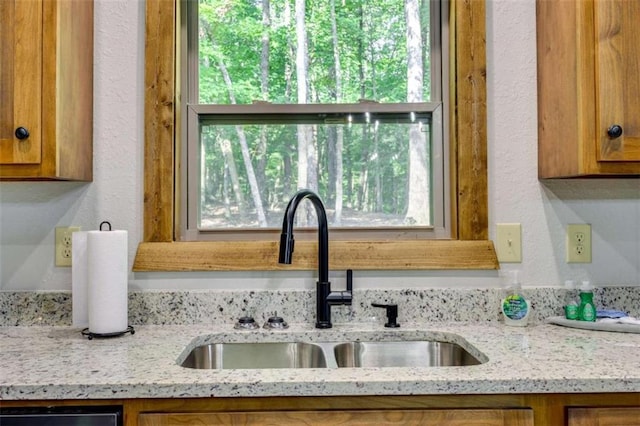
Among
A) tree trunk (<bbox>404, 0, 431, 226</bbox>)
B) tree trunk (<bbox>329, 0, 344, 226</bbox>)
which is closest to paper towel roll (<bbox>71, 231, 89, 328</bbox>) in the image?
tree trunk (<bbox>329, 0, 344, 226</bbox>)

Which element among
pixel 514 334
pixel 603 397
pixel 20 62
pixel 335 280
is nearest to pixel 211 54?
pixel 20 62

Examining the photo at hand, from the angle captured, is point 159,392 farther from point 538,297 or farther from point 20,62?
point 538,297

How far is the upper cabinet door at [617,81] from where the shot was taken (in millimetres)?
1346

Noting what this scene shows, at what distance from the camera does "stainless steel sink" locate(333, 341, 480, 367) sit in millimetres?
1486

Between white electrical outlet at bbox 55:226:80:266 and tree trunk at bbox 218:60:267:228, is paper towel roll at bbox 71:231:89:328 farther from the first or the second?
tree trunk at bbox 218:60:267:228

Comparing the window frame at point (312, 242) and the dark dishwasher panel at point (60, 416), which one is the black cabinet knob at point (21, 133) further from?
the dark dishwasher panel at point (60, 416)

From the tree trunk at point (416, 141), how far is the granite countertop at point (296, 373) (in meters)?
0.52

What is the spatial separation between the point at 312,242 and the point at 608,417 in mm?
889

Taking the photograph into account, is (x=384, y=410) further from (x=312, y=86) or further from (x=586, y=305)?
(x=312, y=86)

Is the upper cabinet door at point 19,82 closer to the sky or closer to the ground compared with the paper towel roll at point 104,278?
closer to the sky

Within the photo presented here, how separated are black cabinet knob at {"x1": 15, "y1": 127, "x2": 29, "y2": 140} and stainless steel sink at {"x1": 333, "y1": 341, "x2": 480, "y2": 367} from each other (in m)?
0.99

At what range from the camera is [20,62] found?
1.34m

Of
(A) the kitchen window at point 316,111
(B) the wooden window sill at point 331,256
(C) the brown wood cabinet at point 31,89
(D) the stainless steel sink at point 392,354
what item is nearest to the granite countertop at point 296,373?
(D) the stainless steel sink at point 392,354

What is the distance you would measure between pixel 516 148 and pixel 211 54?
1.06 metres
